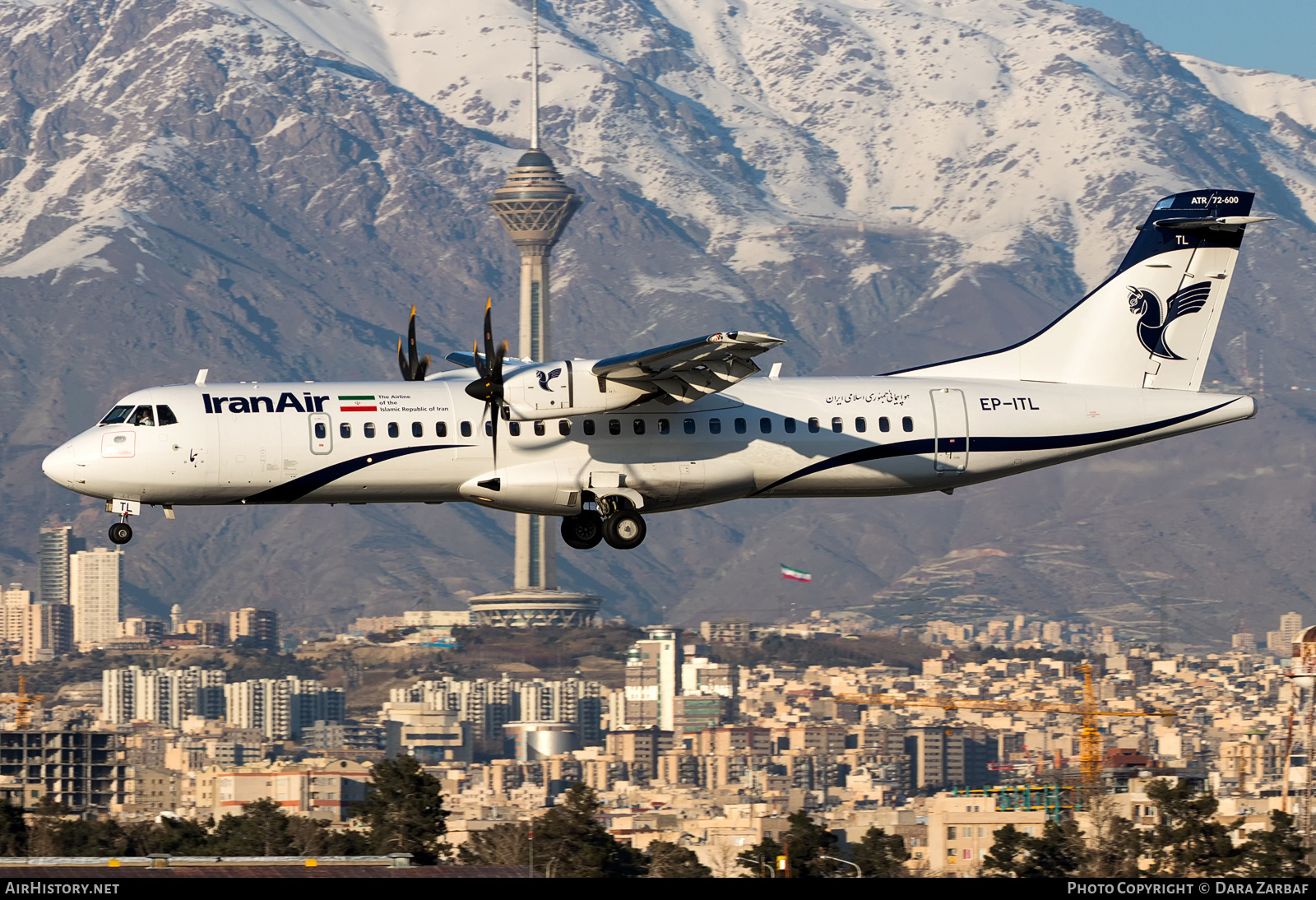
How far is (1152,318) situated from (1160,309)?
289 millimetres

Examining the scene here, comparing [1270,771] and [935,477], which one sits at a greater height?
[935,477]

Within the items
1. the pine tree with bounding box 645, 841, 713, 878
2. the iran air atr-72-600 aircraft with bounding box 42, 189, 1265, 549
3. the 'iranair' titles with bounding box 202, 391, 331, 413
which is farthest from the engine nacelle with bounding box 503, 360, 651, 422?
the pine tree with bounding box 645, 841, 713, 878

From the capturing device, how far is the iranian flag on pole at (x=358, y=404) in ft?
152

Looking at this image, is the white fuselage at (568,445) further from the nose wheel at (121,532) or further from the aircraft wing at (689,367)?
the aircraft wing at (689,367)

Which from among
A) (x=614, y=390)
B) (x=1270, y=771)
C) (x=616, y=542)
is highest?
(x=614, y=390)

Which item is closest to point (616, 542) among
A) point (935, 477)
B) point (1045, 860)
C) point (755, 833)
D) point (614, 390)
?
point (614, 390)

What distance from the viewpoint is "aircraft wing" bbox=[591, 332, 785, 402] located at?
142 feet

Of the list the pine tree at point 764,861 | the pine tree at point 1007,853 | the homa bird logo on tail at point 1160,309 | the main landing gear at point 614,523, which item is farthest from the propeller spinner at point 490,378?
the pine tree at point 1007,853

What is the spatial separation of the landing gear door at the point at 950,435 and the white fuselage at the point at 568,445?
0.02 metres

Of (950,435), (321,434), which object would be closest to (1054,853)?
(950,435)

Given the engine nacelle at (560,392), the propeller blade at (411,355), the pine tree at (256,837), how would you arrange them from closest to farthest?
the engine nacelle at (560,392) → the propeller blade at (411,355) → the pine tree at (256,837)

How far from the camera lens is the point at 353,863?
5434 cm
